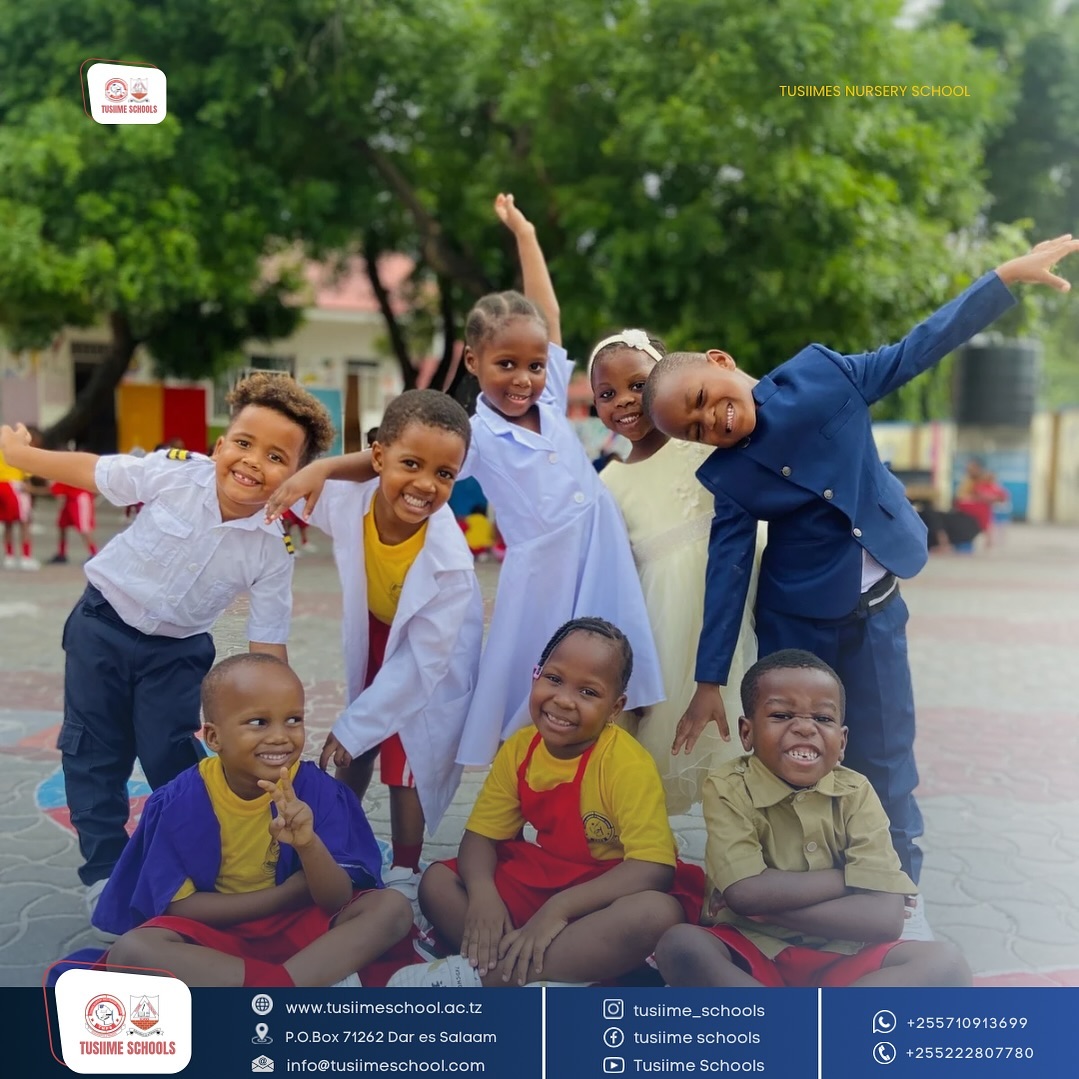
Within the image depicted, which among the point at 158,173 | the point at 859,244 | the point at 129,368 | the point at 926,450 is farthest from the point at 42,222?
the point at 926,450

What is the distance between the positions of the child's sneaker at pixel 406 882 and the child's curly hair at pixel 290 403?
0.84 m

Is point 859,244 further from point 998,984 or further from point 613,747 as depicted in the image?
point 998,984

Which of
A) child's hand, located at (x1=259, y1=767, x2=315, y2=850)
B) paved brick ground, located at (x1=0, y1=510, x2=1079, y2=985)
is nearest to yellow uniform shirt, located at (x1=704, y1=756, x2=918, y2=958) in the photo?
paved brick ground, located at (x1=0, y1=510, x2=1079, y2=985)

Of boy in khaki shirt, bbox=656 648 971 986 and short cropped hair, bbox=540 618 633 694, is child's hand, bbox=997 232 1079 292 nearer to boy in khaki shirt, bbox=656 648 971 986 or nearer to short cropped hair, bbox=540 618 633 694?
boy in khaki shirt, bbox=656 648 971 986

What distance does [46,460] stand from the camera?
6.53ft

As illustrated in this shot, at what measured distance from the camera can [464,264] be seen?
3641 mm

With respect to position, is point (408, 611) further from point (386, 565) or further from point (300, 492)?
point (300, 492)

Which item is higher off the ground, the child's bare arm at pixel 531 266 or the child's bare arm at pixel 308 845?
the child's bare arm at pixel 531 266

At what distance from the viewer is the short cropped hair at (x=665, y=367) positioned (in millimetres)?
1857

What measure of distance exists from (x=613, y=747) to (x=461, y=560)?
46cm

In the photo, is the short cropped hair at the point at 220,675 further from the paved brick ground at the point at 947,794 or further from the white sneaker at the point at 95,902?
the white sneaker at the point at 95,902

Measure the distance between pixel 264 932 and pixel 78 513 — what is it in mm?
5051

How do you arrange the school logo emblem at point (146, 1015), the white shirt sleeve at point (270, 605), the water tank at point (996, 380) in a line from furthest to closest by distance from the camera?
the water tank at point (996, 380), the white shirt sleeve at point (270, 605), the school logo emblem at point (146, 1015)

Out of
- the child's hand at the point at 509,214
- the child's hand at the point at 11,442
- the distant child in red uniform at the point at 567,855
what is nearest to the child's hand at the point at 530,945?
the distant child in red uniform at the point at 567,855
